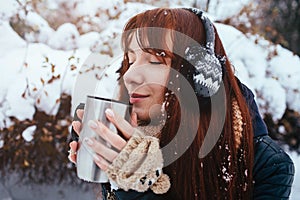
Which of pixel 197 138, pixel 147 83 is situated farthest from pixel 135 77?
pixel 197 138

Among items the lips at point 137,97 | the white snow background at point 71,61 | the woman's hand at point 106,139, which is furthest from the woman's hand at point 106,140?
the white snow background at point 71,61

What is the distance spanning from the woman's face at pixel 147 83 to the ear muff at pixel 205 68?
43 millimetres

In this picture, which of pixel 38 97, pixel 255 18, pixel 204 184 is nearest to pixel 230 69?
pixel 204 184

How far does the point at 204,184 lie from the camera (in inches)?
31.8

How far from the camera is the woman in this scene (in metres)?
0.77

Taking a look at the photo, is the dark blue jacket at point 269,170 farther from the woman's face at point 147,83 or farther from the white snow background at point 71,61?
the white snow background at point 71,61

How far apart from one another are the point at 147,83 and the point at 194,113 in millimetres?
97

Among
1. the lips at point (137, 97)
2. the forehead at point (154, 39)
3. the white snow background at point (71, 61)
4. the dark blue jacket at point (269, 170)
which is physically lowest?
the white snow background at point (71, 61)

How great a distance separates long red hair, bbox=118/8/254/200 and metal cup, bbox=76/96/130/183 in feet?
0.51

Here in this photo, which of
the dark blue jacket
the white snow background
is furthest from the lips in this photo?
the white snow background

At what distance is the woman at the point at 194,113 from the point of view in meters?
0.77

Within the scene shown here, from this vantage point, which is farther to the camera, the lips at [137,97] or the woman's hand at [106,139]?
the lips at [137,97]

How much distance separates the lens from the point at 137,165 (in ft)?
2.10

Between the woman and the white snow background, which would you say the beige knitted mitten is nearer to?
the woman
